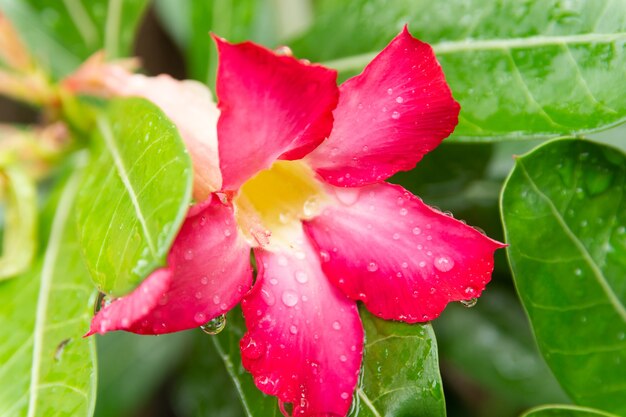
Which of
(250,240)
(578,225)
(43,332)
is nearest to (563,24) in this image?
(578,225)

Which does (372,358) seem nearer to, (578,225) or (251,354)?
(251,354)

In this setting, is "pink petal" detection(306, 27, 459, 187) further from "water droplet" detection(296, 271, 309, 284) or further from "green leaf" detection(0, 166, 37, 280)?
"green leaf" detection(0, 166, 37, 280)

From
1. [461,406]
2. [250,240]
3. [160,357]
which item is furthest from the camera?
[160,357]

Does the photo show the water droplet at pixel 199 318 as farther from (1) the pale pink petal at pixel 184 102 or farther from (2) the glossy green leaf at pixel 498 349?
(2) the glossy green leaf at pixel 498 349

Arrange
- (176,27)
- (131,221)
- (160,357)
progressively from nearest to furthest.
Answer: (131,221)
(160,357)
(176,27)

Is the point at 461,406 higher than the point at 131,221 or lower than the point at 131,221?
lower

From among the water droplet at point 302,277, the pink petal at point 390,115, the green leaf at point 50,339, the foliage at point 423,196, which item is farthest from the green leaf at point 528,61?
the green leaf at point 50,339

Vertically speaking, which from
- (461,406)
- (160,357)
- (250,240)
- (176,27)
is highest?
(250,240)
